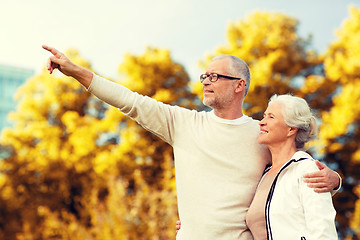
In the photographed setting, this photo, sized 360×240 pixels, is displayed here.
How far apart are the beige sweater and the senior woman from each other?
0.11 meters

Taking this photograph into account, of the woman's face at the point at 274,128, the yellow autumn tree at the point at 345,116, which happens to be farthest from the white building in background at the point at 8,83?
the woman's face at the point at 274,128

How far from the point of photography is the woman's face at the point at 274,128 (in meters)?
2.67

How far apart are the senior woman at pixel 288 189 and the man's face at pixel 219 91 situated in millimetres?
281

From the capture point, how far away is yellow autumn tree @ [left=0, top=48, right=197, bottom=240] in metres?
14.4

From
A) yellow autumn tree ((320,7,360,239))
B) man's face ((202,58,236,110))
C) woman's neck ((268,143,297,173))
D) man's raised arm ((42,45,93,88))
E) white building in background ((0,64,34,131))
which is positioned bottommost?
woman's neck ((268,143,297,173))

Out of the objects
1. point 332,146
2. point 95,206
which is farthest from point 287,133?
point 332,146

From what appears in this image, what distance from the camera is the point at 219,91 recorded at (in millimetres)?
2928

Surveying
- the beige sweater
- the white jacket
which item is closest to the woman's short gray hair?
the white jacket

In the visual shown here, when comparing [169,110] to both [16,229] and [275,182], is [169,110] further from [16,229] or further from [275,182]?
[16,229]

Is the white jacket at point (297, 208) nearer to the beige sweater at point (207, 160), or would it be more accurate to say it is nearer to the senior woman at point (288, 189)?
the senior woman at point (288, 189)

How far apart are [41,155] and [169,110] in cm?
1374

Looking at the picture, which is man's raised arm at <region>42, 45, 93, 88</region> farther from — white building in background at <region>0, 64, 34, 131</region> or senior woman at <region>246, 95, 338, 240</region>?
white building in background at <region>0, 64, 34, 131</region>

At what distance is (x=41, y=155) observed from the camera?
52.4ft

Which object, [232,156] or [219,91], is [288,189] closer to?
[232,156]
